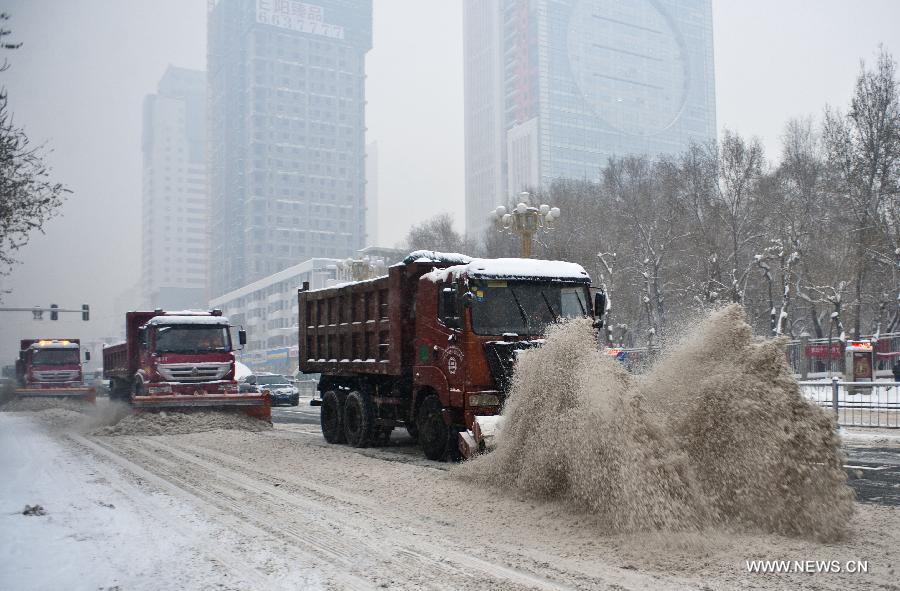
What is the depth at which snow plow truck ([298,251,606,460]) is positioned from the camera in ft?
38.3

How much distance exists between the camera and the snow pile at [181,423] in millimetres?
17938

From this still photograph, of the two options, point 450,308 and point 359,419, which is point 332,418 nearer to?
point 359,419

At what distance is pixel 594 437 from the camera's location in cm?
766

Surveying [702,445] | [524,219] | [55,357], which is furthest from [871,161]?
[55,357]

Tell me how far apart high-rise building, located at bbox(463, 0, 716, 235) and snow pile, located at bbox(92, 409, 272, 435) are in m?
143

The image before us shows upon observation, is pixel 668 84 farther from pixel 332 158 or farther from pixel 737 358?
pixel 737 358

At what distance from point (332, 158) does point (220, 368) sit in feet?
557

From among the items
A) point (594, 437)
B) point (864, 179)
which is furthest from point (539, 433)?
point (864, 179)

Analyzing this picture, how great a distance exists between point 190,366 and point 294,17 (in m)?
189

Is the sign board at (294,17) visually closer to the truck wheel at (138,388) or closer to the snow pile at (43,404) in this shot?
the snow pile at (43,404)

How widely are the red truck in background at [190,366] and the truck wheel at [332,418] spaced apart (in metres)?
2.99

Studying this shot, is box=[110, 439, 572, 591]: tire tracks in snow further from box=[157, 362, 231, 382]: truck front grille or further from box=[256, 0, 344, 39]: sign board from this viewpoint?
box=[256, 0, 344, 39]: sign board

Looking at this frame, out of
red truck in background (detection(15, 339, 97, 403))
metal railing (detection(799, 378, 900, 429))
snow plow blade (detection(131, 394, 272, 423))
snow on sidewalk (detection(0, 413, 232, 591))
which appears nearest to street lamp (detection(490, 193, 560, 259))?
metal railing (detection(799, 378, 900, 429))

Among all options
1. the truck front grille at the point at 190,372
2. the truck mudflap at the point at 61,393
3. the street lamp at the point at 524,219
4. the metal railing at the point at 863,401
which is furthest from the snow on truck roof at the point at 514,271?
the truck mudflap at the point at 61,393
